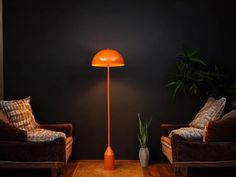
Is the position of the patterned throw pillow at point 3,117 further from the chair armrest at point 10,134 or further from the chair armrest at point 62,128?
the chair armrest at point 62,128

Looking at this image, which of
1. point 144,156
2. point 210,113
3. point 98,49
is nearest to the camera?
point 210,113

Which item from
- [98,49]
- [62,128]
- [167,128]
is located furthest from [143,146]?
[98,49]

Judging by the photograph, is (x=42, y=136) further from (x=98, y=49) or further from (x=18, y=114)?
(x=98, y=49)

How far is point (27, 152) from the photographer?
12.0 ft

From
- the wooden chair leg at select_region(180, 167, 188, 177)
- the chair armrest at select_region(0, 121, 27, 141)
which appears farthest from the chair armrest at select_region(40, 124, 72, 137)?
the wooden chair leg at select_region(180, 167, 188, 177)

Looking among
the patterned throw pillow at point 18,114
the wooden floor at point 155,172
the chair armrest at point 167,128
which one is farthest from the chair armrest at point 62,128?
the chair armrest at point 167,128

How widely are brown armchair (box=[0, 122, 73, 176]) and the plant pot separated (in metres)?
1.19

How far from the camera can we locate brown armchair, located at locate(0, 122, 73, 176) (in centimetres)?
363

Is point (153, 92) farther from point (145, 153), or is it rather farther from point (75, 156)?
point (75, 156)

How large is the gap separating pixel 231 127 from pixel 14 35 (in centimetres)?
327

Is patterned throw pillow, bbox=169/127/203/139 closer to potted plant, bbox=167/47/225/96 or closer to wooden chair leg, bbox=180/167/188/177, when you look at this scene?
wooden chair leg, bbox=180/167/188/177

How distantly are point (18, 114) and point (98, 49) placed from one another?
150 cm

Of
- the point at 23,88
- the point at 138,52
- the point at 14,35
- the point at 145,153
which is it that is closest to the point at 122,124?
the point at 145,153

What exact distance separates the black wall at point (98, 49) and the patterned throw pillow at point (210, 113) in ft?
2.14
